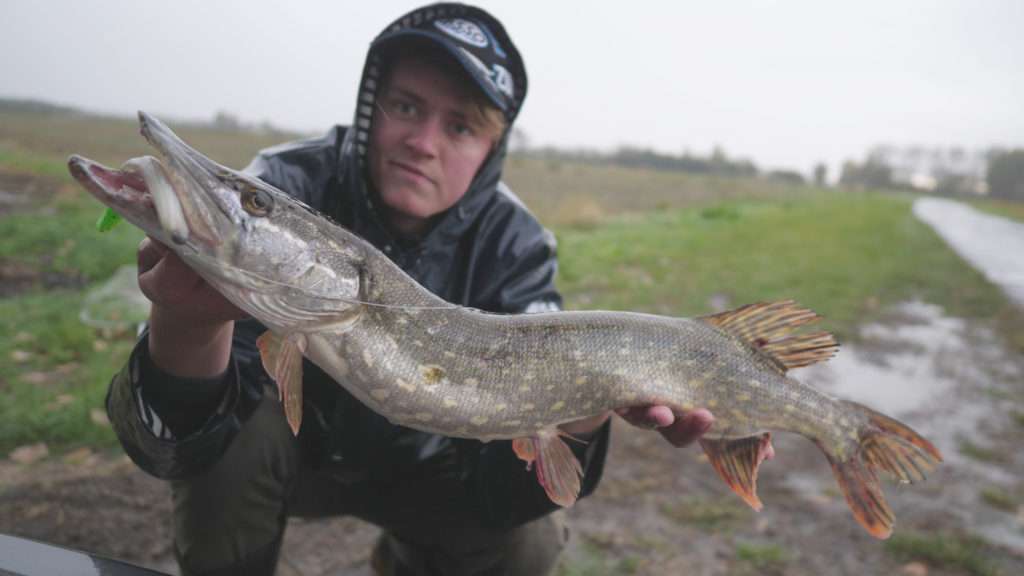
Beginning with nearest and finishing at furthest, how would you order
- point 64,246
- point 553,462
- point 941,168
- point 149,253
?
point 149,253 < point 553,462 < point 64,246 < point 941,168

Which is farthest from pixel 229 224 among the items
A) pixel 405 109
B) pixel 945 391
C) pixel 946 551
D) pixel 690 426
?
pixel 945 391

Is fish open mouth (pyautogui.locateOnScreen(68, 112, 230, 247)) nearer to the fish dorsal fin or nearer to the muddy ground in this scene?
the fish dorsal fin

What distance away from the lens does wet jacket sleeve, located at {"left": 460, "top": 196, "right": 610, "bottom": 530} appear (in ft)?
6.64

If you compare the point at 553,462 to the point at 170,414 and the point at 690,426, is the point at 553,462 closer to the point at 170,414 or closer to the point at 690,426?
the point at 690,426

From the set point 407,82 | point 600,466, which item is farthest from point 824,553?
point 407,82

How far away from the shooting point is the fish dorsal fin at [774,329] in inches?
78.4

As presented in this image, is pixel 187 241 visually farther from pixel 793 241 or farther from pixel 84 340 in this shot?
pixel 793 241

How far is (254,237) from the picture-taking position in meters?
1.33

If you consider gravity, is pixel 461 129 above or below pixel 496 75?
below

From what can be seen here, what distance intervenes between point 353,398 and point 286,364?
2.25 feet

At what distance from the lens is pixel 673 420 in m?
1.83

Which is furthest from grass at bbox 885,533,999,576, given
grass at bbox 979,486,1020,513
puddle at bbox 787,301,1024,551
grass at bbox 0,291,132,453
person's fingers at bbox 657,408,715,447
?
grass at bbox 0,291,132,453

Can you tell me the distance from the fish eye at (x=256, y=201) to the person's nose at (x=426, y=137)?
823mm

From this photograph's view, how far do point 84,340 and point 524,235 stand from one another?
313cm
